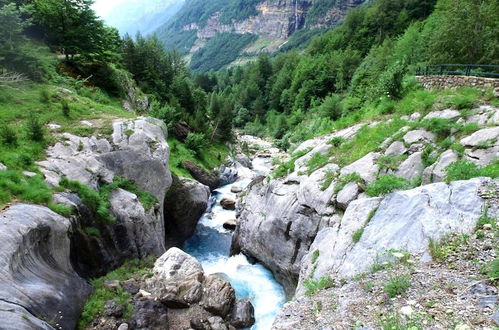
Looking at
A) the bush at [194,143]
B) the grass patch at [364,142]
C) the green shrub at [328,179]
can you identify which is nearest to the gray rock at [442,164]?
the grass patch at [364,142]

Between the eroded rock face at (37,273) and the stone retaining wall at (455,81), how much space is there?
70.7 feet

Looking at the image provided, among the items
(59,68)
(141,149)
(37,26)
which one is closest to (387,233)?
(141,149)

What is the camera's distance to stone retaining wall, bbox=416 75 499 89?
15.8 metres

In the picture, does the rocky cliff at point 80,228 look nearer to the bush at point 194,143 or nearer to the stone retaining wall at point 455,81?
the bush at point 194,143

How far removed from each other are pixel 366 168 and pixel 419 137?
9.59 ft

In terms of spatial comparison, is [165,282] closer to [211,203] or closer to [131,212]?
[131,212]

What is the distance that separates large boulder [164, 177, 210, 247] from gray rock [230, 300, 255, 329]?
11163 mm

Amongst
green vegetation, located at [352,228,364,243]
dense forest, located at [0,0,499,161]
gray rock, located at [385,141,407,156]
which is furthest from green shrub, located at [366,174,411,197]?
dense forest, located at [0,0,499,161]

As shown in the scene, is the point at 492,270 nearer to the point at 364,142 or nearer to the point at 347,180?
the point at 347,180

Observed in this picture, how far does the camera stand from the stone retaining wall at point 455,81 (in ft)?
52.0

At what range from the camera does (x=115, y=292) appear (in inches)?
579

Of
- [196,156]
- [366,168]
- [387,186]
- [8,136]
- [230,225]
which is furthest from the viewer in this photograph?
[196,156]

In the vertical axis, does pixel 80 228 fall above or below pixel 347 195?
below

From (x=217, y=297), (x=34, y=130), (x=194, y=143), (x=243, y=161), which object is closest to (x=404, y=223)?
(x=217, y=297)
